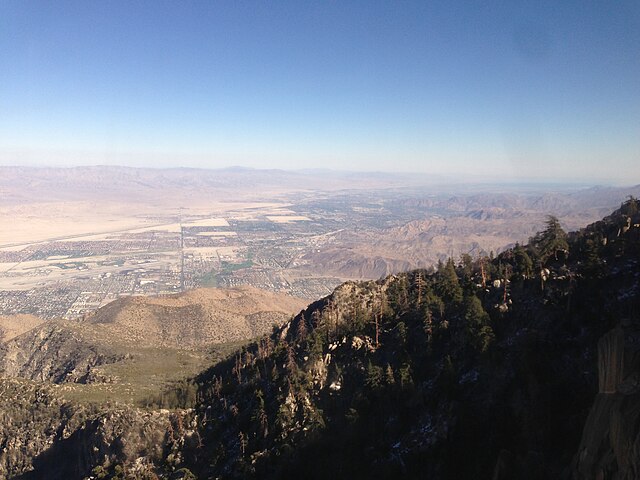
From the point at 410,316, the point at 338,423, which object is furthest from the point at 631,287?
the point at 338,423

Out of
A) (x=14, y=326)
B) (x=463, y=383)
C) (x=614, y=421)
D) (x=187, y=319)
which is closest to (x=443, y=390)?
(x=463, y=383)

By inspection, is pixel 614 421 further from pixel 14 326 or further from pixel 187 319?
pixel 14 326

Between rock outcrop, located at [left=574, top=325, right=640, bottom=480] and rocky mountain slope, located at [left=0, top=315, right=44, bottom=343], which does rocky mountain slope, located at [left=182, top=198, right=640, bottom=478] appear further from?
rocky mountain slope, located at [left=0, top=315, right=44, bottom=343]


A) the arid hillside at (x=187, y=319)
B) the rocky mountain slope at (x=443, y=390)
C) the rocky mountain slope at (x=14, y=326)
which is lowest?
the rocky mountain slope at (x=14, y=326)

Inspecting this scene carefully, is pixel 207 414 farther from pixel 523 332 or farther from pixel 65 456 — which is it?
pixel 523 332

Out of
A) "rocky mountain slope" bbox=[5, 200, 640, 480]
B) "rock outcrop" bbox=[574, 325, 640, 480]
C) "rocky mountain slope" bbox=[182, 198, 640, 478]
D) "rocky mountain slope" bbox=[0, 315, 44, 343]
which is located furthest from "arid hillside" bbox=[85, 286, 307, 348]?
"rock outcrop" bbox=[574, 325, 640, 480]

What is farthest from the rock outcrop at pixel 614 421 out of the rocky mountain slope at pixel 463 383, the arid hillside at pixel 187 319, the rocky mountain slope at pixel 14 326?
the rocky mountain slope at pixel 14 326

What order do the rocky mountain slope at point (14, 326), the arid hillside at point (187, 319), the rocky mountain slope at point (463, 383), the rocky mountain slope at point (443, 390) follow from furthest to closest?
the arid hillside at point (187, 319) → the rocky mountain slope at point (14, 326) → the rocky mountain slope at point (463, 383) → the rocky mountain slope at point (443, 390)

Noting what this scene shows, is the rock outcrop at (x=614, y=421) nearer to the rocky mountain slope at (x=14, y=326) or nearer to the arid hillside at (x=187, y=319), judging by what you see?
the arid hillside at (x=187, y=319)
